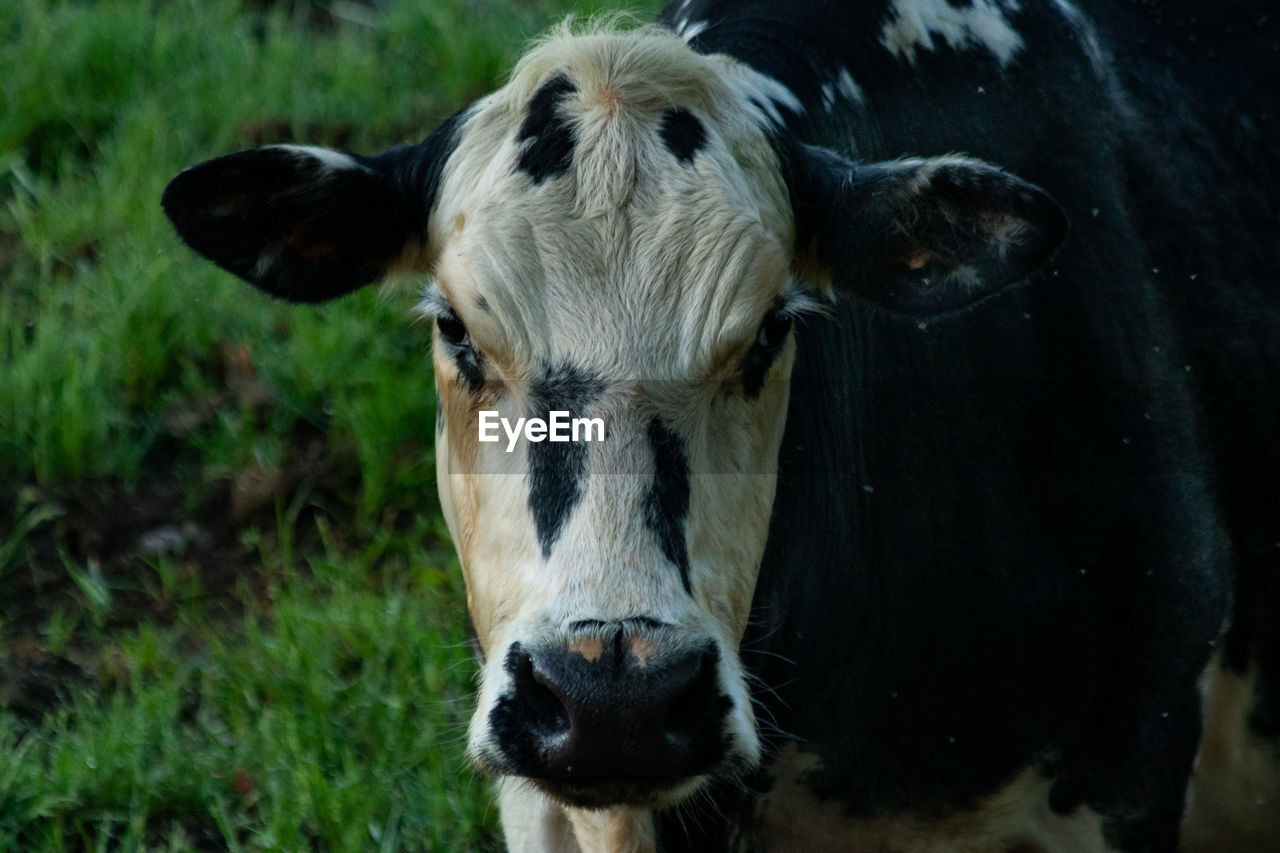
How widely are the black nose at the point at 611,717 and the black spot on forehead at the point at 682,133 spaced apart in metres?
0.87

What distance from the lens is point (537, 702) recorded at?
243 cm

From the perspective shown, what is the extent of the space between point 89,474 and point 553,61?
103 inches

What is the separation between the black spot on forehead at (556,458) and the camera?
254 cm

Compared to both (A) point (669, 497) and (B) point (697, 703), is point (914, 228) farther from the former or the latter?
(B) point (697, 703)

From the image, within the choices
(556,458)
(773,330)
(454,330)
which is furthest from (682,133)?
(556,458)

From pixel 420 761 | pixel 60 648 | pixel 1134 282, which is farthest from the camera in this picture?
pixel 60 648

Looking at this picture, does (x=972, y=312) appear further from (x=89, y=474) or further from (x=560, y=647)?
(x=89, y=474)

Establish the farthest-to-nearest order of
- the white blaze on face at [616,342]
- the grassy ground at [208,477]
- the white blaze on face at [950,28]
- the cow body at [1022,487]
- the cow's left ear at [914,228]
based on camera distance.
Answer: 1. the grassy ground at [208,477]
2. the white blaze on face at [950,28]
3. the cow body at [1022,487]
4. the cow's left ear at [914,228]
5. the white blaze on face at [616,342]

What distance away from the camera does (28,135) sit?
20.1 ft

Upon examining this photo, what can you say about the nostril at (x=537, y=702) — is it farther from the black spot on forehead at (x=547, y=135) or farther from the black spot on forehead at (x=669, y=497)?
the black spot on forehead at (x=547, y=135)

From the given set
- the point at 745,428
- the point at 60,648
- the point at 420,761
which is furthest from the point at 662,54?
the point at 60,648

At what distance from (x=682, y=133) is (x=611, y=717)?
1033 millimetres
